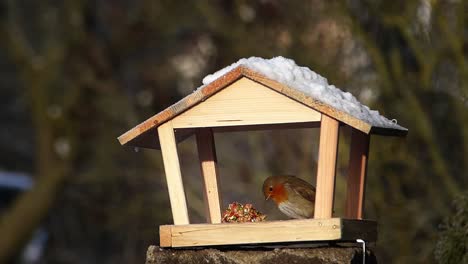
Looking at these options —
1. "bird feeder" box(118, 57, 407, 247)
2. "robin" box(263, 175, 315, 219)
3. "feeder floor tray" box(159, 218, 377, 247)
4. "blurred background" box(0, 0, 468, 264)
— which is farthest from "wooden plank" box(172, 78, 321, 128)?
"blurred background" box(0, 0, 468, 264)

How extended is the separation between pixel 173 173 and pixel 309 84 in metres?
0.55

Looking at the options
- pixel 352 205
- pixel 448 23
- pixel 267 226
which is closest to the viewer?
pixel 267 226

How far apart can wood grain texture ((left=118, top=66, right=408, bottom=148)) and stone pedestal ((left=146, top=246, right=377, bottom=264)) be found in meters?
0.39

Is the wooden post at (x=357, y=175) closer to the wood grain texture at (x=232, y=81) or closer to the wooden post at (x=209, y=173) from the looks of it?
the wood grain texture at (x=232, y=81)

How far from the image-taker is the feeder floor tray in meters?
3.39

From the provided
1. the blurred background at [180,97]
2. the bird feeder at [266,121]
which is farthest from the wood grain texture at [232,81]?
the blurred background at [180,97]

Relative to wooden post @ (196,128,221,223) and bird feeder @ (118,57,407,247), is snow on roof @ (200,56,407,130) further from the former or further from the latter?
wooden post @ (196,128,221,223)

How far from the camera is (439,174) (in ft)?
25.6

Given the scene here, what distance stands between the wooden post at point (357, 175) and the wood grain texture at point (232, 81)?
0.88ft

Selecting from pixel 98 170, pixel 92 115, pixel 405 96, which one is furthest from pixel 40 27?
pixel 405 96

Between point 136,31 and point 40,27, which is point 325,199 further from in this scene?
point 40,27

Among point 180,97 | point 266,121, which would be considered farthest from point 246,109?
point 180,97

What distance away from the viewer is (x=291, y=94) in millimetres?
3475

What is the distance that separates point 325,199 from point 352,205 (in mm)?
515
